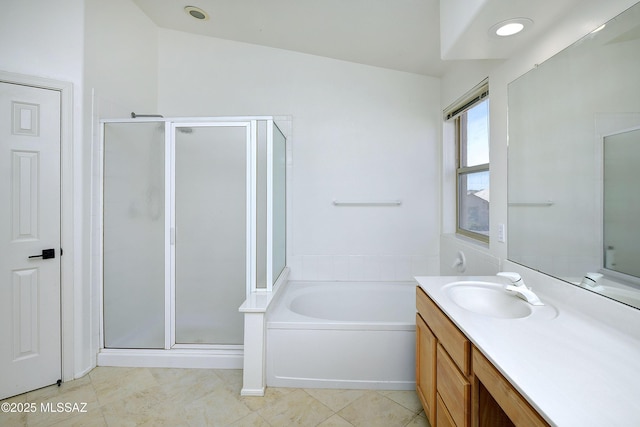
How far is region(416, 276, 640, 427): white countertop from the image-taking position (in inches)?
24.0

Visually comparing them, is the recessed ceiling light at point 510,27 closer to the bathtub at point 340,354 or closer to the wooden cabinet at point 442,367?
the wooden cabinet at point 442,367

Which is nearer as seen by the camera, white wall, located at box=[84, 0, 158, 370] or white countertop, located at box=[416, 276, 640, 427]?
white countertop, located at box=[416, 276, 640, 427]

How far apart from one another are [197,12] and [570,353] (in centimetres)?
325

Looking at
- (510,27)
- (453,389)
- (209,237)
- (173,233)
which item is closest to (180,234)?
(173,233)

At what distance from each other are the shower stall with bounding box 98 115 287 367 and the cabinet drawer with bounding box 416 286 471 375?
3.89 feet

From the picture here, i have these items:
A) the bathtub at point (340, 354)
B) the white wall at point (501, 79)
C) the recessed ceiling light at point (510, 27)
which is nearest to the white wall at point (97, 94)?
the bathtub at point (340, 354)

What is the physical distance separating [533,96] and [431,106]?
1.35 metres

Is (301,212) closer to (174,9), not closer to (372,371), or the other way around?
(372,371)

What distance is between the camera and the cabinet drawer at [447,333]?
998 mm

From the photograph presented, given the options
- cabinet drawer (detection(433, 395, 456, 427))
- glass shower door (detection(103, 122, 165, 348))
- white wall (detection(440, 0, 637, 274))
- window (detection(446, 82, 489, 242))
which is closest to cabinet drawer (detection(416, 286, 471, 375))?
cabinet drawer (detection(433, 395, 456, 427))

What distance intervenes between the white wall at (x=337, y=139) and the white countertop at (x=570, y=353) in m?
1.51

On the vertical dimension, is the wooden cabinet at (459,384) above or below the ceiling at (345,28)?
below

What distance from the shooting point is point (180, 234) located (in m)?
2.16

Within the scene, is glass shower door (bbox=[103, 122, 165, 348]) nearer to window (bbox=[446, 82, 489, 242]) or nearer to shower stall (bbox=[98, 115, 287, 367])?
shower stall (bbox=[98, 115, 287, 367])
